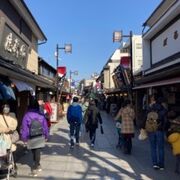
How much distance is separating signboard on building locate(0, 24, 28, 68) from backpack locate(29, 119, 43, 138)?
531cm

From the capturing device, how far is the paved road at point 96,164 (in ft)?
31.2

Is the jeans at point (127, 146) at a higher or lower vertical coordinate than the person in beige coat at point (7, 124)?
lower

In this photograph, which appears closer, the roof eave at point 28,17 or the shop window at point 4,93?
the shop window at point 4,93

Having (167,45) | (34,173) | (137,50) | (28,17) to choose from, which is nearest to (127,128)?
(34,173)

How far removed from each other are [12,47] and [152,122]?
26.4ft

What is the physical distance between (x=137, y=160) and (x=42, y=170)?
3152 mm

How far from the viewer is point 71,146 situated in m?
14.7

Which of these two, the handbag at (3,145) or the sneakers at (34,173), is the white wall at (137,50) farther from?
the handbag at (3,145)

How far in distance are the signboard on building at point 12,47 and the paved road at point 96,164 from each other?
393 cm

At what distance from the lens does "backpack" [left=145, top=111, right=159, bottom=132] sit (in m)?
10.4

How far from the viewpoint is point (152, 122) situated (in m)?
10.4

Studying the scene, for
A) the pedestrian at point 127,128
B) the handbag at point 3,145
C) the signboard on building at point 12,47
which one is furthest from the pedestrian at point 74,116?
the handbag at point 3,145

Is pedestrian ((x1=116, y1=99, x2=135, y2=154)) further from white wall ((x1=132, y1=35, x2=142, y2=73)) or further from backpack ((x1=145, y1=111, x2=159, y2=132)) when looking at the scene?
white wall ((x1=132, y1=35, x2=142, y2=73))

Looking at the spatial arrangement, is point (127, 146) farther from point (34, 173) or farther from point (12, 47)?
point (12, 47)
